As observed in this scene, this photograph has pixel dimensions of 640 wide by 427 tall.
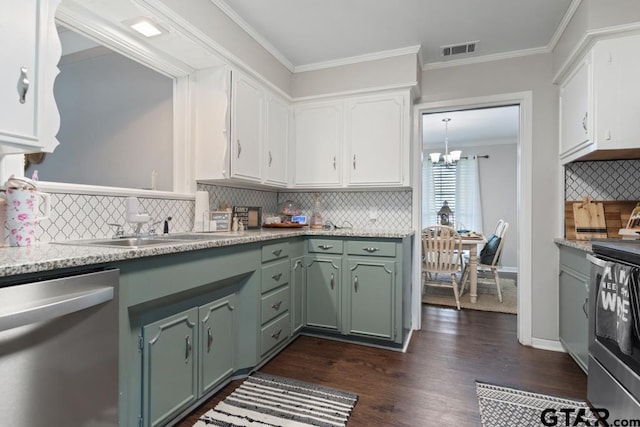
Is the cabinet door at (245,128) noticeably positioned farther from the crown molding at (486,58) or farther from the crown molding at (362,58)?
the crown molding at (486,58)

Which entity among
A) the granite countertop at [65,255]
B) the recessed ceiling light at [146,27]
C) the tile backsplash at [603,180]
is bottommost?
the granite countertop at [65,255]

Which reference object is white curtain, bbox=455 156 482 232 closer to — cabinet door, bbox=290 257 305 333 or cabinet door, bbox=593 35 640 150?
cabinet door, bbox=593 35 640 150

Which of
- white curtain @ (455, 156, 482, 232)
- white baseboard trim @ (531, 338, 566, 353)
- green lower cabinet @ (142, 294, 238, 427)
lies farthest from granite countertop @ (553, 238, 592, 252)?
white curtain @ (455, 156, 482, 232)

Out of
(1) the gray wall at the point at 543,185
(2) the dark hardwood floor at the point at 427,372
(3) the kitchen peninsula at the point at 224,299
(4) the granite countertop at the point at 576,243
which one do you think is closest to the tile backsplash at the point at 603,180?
(1) the gray wall at the point at 543,185

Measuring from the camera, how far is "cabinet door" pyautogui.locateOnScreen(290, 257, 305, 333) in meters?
2.64

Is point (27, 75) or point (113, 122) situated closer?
point (27, 75)

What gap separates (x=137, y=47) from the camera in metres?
2.10

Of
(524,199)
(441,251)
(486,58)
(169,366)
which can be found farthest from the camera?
(441,251)

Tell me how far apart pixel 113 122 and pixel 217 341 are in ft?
5.84

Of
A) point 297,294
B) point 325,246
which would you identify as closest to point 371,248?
point 325,246

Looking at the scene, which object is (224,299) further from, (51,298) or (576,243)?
(576,243)

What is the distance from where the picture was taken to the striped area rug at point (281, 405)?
170 centimetres

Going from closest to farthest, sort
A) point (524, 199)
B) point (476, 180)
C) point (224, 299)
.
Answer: point (224, 299)
point (524, 199)
point (476, 180)

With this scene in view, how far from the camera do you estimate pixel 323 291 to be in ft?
9.18
